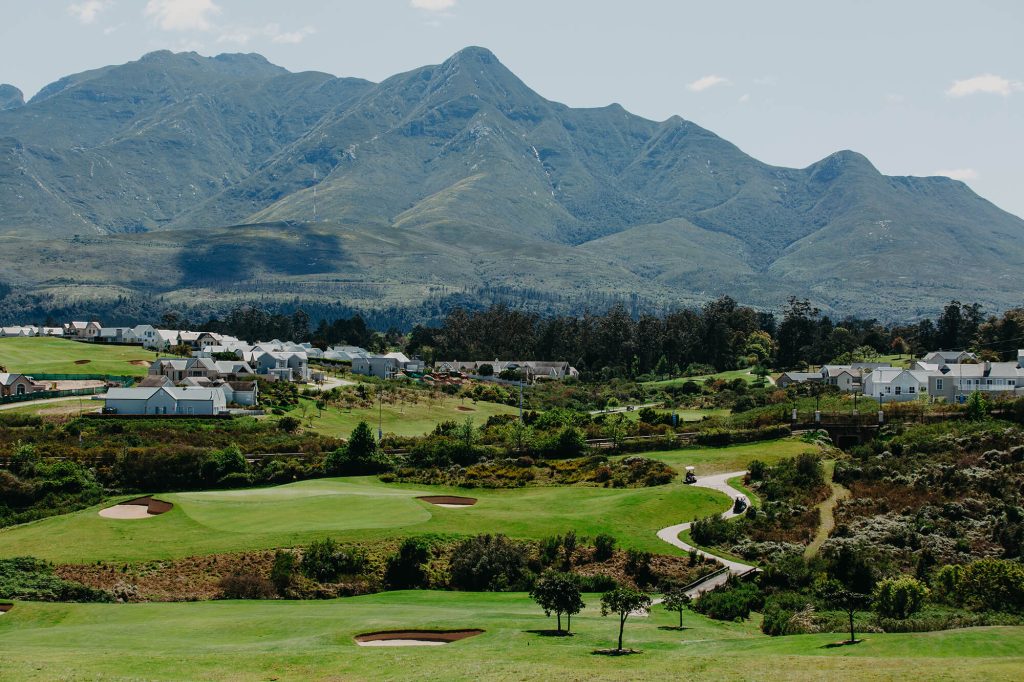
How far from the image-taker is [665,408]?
10212cm

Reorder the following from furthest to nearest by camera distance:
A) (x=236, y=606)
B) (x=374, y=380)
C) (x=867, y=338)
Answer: (x=867, y=338), (x=374, y=380), (x=236, y=606)

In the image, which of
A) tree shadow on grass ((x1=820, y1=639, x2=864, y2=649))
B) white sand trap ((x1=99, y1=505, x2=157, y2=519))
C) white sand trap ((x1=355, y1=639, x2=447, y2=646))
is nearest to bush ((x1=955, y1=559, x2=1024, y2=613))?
tree shadow on grass ((x1=820, y1=639, x2=864, y2=649))

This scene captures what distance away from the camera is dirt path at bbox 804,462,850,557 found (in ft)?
156

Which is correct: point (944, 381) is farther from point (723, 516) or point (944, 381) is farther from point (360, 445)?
point (360, 445)

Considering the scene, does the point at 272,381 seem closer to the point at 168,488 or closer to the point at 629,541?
the point at 168,488

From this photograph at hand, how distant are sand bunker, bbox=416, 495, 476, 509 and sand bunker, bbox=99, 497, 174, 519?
13.9 meters

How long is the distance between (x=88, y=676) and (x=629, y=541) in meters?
27.1

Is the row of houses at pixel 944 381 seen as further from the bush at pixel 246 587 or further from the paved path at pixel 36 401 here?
the paved path at pixel 36 401

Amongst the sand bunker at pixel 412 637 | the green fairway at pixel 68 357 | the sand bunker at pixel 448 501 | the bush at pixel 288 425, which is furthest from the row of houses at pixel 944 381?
the green fairway at pixel 68 357

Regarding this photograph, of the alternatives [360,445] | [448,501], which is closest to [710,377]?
[360,445]

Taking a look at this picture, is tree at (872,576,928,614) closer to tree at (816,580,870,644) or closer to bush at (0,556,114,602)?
tree at (816,580,870,644)

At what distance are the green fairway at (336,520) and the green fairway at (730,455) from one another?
8.88 meters

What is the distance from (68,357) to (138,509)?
68234 millimetres

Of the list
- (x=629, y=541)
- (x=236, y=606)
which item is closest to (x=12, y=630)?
(x=236, y=606)
